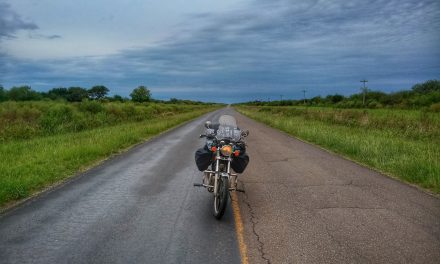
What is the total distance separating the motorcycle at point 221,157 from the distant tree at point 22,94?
200 ft

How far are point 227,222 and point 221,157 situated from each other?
1.12 meters

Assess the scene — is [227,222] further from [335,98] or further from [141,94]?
[141,94]

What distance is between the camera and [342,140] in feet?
56.5

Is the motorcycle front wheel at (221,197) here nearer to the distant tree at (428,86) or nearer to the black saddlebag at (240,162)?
the black saddlebag at (240,162)

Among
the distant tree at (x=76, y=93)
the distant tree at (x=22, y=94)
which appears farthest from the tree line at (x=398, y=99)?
the distant tree at (x=76, y=93)

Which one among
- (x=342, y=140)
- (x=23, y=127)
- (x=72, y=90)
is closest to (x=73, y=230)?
(x=342, y=140)

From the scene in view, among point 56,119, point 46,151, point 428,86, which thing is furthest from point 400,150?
point 428,86

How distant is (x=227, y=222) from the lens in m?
6.38

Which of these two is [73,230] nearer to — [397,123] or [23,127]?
[23,127]

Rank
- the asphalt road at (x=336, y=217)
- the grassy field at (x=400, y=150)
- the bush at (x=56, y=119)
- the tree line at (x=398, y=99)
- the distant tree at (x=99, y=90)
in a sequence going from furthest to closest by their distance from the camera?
the distant tree at (x=99, y=90) < the tree line at (x=398, y=99) < the bush at (x=56, y=119) < the grassy field at (x=400, y=150) < the asphalt road at (x=336, y=217)

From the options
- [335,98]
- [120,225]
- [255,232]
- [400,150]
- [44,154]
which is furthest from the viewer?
[335,98]

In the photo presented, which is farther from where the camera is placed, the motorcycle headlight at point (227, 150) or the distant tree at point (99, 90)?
the distant tree at point (99, 90)

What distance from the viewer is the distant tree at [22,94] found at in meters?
60.6

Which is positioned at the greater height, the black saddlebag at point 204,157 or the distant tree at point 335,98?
the distant tree at point 335,98
